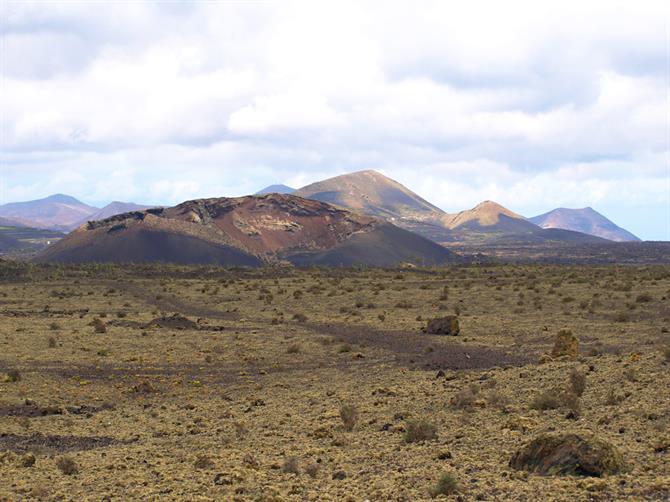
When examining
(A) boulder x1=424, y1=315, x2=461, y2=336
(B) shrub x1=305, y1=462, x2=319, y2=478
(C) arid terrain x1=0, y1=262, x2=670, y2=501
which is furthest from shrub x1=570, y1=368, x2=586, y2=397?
(A) boulder x1=424, y1=315, x2=461, y2=336

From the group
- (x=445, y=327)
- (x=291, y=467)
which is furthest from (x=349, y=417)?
(x=445, y=327)

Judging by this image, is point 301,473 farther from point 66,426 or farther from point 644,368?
point 644,368

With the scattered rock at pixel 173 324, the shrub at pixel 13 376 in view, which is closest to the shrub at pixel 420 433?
the shrub at pixel 13 376

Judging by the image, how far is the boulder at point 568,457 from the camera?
1140 cm

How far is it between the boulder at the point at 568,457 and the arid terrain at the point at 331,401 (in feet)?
0.70

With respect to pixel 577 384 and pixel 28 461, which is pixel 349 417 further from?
pixel 28 461

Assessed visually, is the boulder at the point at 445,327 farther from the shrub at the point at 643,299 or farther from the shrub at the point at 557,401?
the shrub at the point at 557,401

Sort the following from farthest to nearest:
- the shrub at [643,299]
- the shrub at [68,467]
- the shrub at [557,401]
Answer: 1. the shrub at [643,299]
2. the shrub at [557,401]
3. the shrub at [68,467]

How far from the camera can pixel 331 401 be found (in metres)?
21.3

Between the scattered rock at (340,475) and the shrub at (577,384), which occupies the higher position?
the shrub at (577,384)

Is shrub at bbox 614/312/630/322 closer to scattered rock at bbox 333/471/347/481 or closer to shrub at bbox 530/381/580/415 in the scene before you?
shrub at bbox 530/381/580/415

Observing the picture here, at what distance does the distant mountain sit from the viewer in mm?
122875

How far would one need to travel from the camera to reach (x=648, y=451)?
40.5 feet

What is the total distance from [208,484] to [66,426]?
27.5 ft
